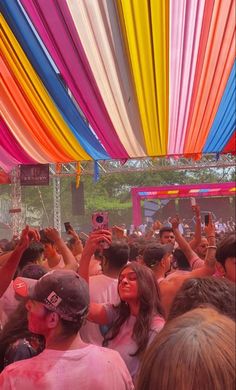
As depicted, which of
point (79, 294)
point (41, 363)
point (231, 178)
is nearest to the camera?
point (41, 363)

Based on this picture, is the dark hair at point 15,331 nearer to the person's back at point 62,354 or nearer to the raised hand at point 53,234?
the person's back at point 62,354

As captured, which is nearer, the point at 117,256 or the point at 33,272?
the point at 33,272

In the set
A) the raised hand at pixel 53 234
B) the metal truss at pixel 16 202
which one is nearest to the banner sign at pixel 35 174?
the metal truss at pixel 16 202

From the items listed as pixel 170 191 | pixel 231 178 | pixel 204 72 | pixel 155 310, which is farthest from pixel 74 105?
pixel 231 178

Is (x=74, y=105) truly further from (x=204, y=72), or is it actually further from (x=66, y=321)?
(x=66, y=321)

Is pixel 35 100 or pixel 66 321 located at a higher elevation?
pixel 35 100

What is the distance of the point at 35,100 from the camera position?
15.5 ft

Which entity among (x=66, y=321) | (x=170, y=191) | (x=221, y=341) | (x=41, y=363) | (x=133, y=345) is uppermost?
(x=170, y=191)

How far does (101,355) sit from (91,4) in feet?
7.56

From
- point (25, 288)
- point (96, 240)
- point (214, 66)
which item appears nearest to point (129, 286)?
point (96, 240)

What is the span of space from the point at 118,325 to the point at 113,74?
253 cm

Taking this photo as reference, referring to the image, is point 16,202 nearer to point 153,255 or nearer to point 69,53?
point 69,53

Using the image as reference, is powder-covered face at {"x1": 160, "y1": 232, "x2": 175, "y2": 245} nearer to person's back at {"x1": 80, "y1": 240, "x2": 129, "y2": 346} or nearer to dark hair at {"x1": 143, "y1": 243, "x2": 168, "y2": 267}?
dark hair at {"x1": 143, "y1": 243, "x2": 168, "y2": 267}

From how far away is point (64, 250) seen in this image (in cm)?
364
